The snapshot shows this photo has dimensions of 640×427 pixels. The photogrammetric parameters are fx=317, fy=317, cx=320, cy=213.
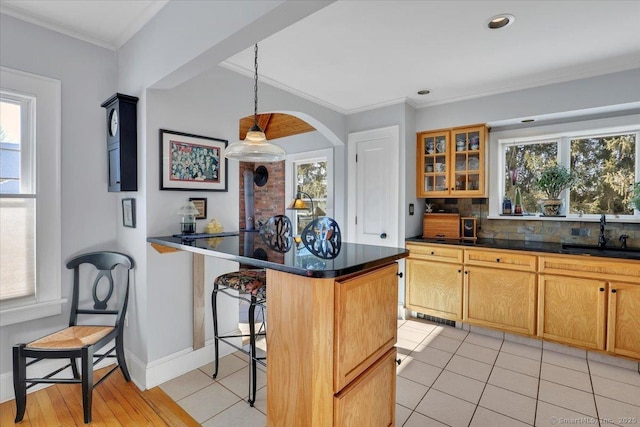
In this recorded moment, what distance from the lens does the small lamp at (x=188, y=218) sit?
7.52 feet

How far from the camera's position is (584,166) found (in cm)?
320

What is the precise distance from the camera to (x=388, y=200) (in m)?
3.66

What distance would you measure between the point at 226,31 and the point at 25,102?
5.45ft

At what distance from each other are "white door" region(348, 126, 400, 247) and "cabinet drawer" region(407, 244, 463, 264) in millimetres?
233

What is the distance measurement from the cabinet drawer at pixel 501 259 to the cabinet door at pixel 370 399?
189 cm

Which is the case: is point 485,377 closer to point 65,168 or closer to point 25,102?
point 65,168

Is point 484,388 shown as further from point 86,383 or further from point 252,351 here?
point 86,383

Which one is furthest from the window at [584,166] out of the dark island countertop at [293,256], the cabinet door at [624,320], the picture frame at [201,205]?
the picture frame at [201,205]

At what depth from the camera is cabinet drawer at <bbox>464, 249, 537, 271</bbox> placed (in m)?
2.89

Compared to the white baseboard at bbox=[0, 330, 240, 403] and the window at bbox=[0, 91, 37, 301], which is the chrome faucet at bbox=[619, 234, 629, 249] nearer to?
the white baseboard at bbox=[0, 330, 240, 403]

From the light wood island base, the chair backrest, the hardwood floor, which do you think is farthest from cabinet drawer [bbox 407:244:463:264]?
the chair backrest

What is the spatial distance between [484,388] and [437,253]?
1.40 meters

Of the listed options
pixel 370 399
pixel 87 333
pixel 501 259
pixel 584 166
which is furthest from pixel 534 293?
pixel 87 333

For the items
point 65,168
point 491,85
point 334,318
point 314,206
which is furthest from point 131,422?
point 491,85
